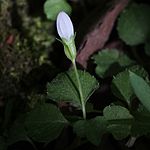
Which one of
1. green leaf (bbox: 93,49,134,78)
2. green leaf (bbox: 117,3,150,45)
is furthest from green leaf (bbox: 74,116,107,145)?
green leaf (bbox: 117,3,150,45)

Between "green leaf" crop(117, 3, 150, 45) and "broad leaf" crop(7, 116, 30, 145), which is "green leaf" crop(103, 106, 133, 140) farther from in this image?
"green leaf" crop(117, 3, 150, 45)

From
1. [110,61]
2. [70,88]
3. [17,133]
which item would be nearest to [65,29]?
[70,88]

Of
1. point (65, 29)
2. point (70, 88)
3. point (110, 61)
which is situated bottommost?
point (110, 61)

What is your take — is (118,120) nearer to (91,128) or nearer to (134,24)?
(91,128)

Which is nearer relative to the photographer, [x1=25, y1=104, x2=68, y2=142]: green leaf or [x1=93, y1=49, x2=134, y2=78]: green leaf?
[x1=25, y1=104, x2=68, y2=142]: green leaf

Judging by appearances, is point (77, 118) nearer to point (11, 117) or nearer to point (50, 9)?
point (11, 117)

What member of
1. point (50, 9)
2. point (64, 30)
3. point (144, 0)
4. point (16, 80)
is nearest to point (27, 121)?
point (64, 30)
